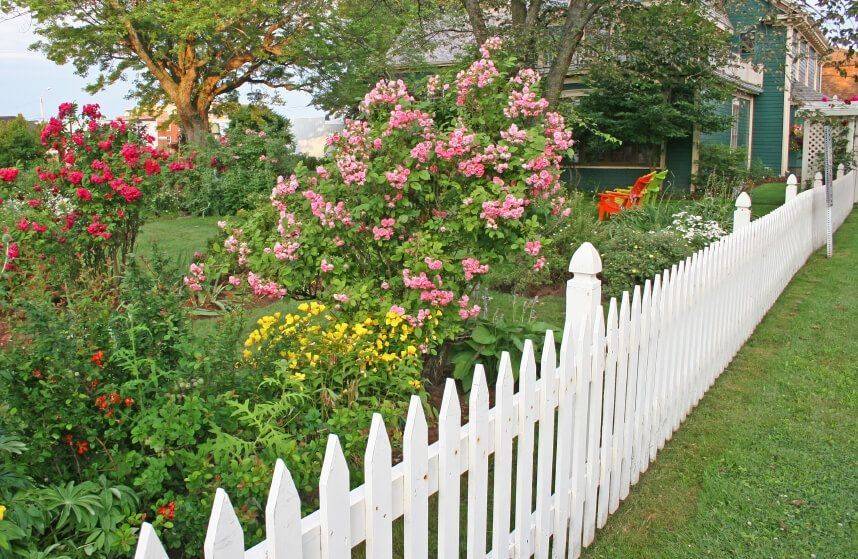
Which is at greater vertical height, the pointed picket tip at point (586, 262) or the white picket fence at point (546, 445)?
the pointed picket tip at point (586, 262)

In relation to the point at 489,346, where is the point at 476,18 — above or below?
above

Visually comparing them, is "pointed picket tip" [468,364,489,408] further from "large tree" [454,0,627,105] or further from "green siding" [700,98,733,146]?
"green siding" [700,98,733,146]

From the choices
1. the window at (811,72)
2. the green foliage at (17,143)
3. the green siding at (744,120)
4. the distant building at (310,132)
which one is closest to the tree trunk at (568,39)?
the green siding at (744,120)

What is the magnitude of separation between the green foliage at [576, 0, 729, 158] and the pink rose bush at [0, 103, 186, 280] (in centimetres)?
874

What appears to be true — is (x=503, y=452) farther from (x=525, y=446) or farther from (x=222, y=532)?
(x=222, y=532)

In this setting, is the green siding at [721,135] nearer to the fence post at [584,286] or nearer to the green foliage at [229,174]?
the green foliage at [229,174]

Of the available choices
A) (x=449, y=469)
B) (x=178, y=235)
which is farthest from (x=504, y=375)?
(x=178, y=235)

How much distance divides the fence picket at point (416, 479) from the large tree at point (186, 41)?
19.9 meters

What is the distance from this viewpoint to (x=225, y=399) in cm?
289

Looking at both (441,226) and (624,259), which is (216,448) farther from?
(624,259)

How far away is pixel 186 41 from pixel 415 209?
21.8 metres

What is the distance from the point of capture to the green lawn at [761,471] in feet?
10.2

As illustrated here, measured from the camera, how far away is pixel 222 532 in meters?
1.40

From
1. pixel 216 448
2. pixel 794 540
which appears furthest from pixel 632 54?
pixel 216 448
